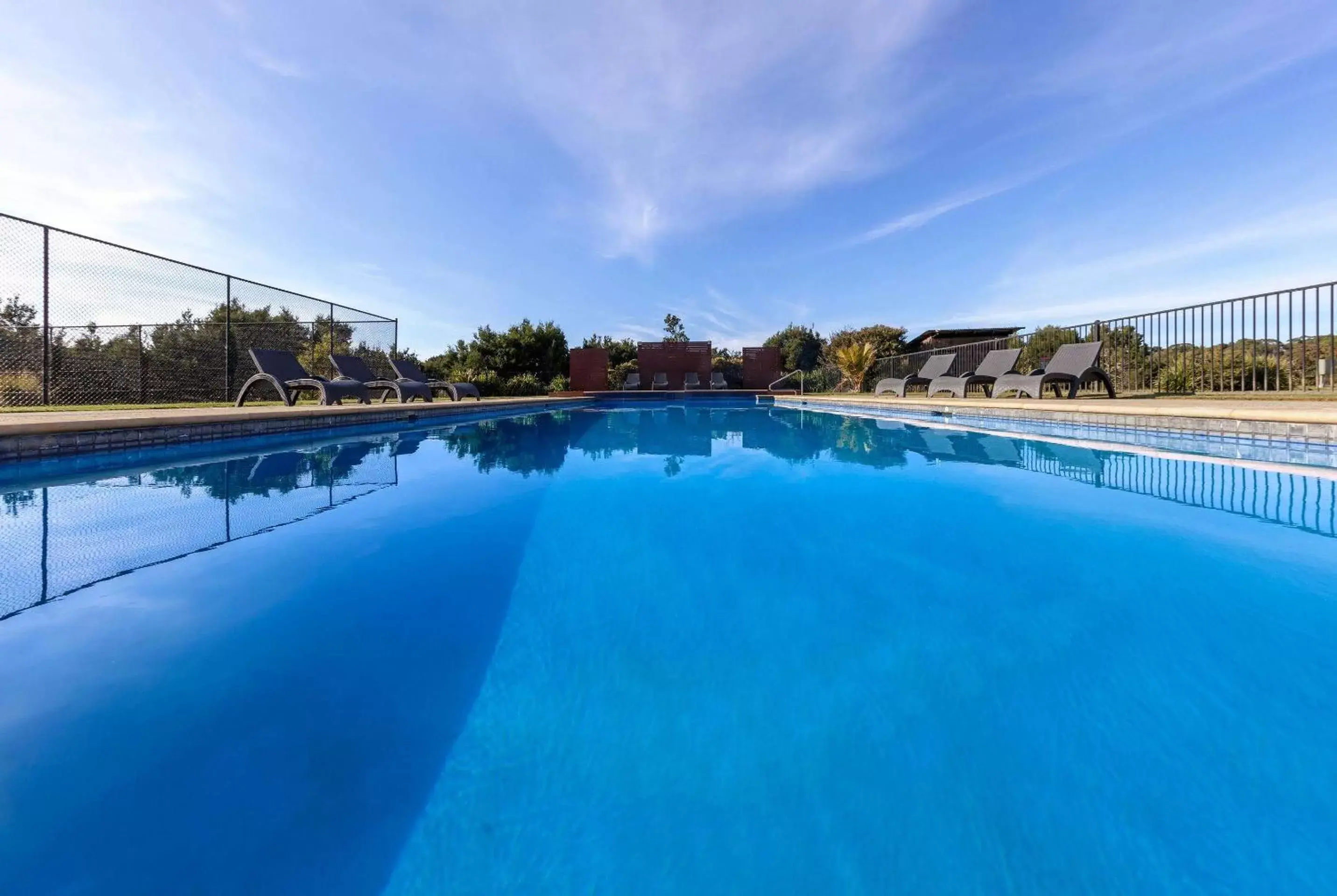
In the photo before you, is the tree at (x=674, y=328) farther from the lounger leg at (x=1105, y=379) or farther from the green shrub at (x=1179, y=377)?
the green shrub at (x=1179, y=377)

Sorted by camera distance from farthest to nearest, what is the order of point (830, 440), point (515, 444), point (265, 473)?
point (830, 440) < point (515, 444) < point (265, 473)

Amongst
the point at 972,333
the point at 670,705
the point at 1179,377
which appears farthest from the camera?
the point at 972,333

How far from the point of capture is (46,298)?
6.11 m

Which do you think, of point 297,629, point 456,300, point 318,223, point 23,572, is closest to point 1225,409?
point 297,629

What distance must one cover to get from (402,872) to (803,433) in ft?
25.7

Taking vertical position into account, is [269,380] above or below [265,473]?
above

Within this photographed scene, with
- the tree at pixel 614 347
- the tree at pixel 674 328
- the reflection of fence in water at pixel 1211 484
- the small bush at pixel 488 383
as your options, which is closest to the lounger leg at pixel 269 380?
the small bush at pixel 488 383

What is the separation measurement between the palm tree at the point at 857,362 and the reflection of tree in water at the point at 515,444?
36.3 ft

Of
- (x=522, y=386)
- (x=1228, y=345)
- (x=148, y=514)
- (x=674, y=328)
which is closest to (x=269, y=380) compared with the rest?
(x=148, y=514)

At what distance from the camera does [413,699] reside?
4.67ft

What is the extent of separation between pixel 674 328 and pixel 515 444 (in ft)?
93.7

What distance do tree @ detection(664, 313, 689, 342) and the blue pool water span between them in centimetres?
3208

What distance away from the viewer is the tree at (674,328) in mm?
34125

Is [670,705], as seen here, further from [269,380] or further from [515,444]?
[269,380]
